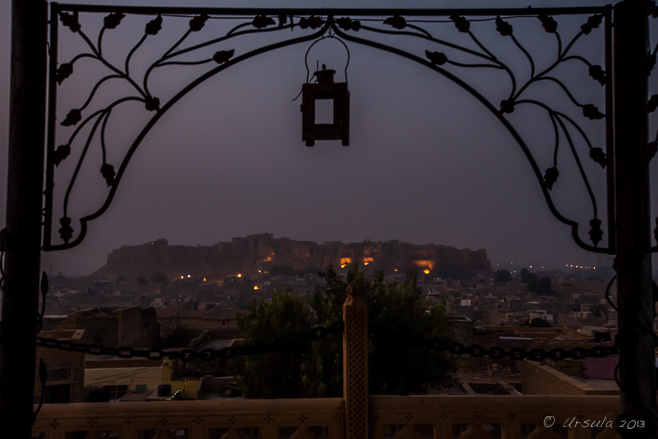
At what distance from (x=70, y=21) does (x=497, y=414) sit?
3.42m

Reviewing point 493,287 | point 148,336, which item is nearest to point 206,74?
point 148,336

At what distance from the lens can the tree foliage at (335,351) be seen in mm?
17453

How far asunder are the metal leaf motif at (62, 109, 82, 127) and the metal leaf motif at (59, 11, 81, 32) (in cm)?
43

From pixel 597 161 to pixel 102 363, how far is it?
2729 centimetres

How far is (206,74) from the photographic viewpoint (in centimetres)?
300

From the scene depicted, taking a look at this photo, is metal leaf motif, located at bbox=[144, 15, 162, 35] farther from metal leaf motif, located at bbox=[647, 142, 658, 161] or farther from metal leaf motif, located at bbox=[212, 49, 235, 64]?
metal leaf motif, located at bbox=[647, 142, 658, 161]

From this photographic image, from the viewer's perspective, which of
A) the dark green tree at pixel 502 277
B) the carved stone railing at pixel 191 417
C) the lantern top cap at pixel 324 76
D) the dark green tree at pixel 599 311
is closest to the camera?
the lantern top cap at pixel 324 76

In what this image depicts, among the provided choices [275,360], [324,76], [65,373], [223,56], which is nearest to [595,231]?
[324,76]

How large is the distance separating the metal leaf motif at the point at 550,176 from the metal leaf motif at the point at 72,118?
8.19ft

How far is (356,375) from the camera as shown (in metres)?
3.43

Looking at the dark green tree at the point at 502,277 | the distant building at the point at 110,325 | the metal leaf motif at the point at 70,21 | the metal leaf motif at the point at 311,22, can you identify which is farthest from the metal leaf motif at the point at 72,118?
the dark green tree at the point at 502,277

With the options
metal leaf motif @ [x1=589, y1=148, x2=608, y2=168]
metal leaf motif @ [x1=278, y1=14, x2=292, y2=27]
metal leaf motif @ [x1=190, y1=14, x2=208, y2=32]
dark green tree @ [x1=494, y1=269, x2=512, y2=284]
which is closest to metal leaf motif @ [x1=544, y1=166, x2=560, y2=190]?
metal leaf motif @ [x1=589, y1=148, x2=608, y2=168]

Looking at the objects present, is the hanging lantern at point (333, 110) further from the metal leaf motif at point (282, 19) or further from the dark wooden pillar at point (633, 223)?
the dark wooden pillar at point (633, 223)

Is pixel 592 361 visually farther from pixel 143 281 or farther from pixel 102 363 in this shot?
pixel 143 281
